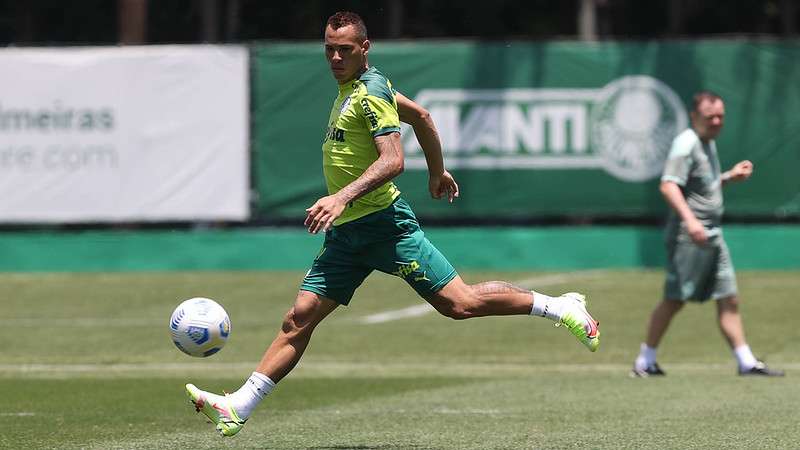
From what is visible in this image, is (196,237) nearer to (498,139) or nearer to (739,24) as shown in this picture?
(498,139)

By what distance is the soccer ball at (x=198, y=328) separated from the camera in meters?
8.62

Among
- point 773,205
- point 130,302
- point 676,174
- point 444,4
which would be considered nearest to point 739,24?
point 444,4

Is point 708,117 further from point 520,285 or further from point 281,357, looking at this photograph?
point 520,285

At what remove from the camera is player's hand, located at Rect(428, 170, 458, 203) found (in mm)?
9117

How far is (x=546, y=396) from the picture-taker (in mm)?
11109

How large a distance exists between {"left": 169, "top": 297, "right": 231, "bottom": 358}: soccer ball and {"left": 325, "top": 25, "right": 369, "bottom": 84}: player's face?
1.46 meters

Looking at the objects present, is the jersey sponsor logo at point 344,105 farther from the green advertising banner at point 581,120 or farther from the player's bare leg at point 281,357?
the green advertising banner at point 581,120

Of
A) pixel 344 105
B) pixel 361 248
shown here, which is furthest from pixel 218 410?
pixel 344 105

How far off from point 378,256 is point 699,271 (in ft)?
14.8

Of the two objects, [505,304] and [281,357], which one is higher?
[505,304]

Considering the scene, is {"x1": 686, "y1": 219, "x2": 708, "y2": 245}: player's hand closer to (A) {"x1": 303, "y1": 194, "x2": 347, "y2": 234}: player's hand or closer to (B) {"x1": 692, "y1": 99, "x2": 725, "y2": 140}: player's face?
(B) {"x1": 692, "y1": 99, "x2": 725, "y2": 140}: player's face

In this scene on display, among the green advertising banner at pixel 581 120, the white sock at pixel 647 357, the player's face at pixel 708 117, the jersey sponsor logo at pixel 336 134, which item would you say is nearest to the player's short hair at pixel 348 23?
the jersey sponsor logo at pixel 336 134

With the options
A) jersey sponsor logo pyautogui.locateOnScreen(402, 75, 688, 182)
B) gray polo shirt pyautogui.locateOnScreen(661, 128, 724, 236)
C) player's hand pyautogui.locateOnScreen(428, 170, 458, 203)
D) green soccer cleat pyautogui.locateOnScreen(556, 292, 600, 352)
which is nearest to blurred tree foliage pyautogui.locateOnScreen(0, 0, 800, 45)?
jersey sponsor logo pyautogui.locateOnScreen(402, 75, 688, 182)

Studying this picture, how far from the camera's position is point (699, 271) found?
40.7 ft
